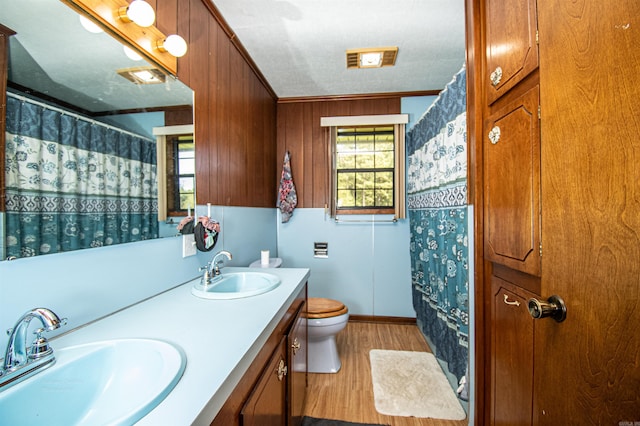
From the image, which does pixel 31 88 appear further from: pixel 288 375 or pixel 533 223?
pixel 533 223

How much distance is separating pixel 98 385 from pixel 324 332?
147 centimetres

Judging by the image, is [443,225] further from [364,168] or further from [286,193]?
[286,193]

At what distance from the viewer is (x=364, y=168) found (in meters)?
2.94

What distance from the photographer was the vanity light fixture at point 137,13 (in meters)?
0.98

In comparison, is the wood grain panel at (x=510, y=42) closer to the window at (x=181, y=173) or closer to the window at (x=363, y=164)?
the window at (x=181, y=173)

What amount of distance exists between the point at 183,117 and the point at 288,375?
1.34 metres

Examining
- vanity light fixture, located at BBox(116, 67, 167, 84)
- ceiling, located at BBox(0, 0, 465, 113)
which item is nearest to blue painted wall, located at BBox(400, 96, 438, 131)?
ceiling, located at BBox(0, 0, 465, 113)

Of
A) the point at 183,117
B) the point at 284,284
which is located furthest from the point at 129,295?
the point at 183,117

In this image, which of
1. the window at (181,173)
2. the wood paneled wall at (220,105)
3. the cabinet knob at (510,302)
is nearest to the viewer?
the cabinet knob at (510,302)

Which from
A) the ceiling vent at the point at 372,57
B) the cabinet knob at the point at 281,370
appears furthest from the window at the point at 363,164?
the cabinet knob at the point at 281,370

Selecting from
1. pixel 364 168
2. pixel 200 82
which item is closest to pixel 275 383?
pixel 200 82

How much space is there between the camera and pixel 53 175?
2.47ft

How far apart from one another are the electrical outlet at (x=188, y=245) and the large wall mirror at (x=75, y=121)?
0.18 m

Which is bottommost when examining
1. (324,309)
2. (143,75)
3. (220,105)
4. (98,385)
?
(324,309)
